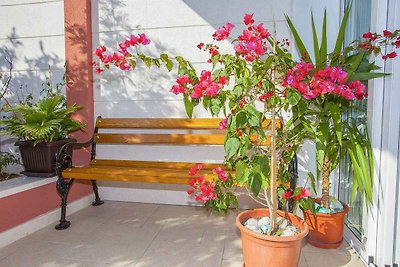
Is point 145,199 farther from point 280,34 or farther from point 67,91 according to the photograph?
point 280,34

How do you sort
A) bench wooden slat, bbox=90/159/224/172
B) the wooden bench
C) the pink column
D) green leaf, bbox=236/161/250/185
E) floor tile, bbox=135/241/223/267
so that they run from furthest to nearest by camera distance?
the pink column, bench wooden slat, bbox=90/159/224/172, the wooden bench, floor tile, bbox=135/241/223/267, green leaf, bbox=236/161/250/185

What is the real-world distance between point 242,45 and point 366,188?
112 centimetres

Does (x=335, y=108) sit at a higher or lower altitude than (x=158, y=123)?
higher

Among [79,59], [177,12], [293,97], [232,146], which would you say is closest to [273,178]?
[232,146]

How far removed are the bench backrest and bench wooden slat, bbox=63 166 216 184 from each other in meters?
0.40

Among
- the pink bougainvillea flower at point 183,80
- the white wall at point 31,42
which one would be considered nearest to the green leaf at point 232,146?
the pink bougainvillea flower at point 183,80

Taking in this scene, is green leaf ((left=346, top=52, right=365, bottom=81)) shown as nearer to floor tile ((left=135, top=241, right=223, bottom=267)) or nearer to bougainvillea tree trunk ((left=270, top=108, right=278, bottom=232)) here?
bougainvillea tree trunk ((left=270, top=108, right=278, bottom=232))

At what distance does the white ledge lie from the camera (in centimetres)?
221

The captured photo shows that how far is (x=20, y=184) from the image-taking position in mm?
2346

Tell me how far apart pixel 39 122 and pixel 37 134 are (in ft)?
0.44

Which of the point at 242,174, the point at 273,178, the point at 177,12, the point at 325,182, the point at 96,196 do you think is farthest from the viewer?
the point at 96,196

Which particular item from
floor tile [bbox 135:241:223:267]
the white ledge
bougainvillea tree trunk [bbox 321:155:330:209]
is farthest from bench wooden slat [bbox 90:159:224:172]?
bougainvillea tree trunk [bbox 321:155:330:209]

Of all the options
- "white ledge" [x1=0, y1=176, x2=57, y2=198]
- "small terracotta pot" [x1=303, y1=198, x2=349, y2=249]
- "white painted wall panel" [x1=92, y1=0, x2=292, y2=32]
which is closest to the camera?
"small terracotta pot" [x1=303, y1=198, x2=349, y2=249]

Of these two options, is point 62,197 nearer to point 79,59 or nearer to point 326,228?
point 79,59
